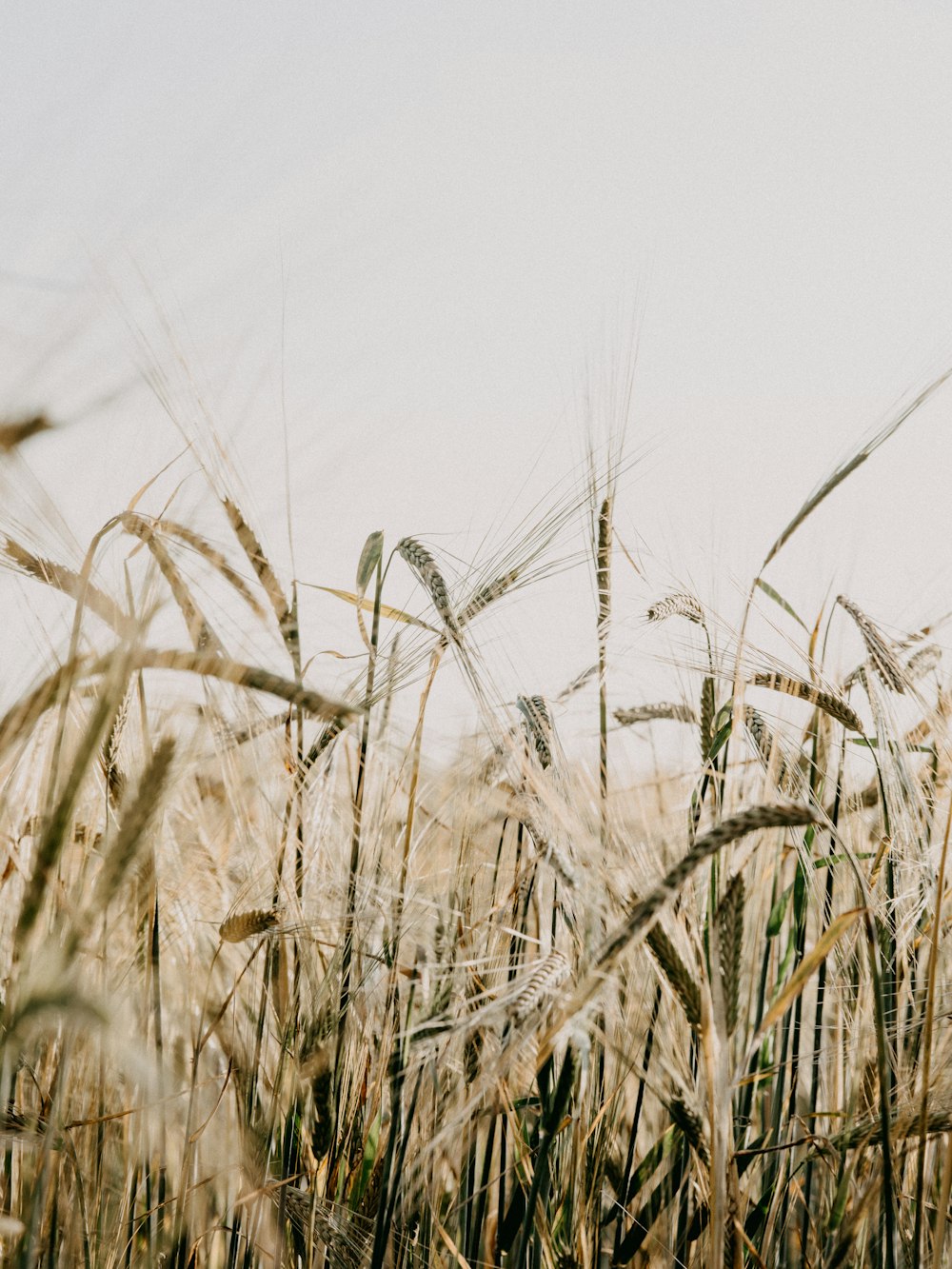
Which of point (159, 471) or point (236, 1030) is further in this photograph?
point (236, 1030)

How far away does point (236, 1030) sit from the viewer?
93 centimetres

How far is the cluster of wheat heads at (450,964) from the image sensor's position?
0.67 meters

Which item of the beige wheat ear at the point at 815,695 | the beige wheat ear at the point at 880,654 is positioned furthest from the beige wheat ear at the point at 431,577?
the beige wheat ear at the point at 880,654

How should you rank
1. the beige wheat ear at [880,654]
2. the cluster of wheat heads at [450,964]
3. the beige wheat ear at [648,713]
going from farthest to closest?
1. the beige wheat ear at [648,713]
2. the beige wheat ear at [880,654]
3. the cluster of wheat heads at [450,964]

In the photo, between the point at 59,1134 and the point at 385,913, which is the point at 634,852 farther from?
the point at 59,1134

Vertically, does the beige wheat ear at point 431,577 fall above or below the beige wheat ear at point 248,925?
above

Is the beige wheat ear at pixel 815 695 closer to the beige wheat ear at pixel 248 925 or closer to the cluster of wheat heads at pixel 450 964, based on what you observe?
the cluster of wheat heads at pixel 450 964

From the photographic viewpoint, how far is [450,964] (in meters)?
0.65

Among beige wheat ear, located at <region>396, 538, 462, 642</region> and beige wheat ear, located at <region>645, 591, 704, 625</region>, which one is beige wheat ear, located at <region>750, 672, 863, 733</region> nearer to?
beige wheat ear, located at <region>645, 591, 704, 625</region>

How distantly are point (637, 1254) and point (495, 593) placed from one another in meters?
0.77

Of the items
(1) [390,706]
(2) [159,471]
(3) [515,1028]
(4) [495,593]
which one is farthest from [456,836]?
(2) [159,471]

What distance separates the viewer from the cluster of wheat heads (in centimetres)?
67

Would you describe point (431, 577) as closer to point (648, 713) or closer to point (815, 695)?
point (815, 695)

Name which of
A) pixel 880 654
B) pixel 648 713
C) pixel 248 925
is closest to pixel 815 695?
pixel 880 654
